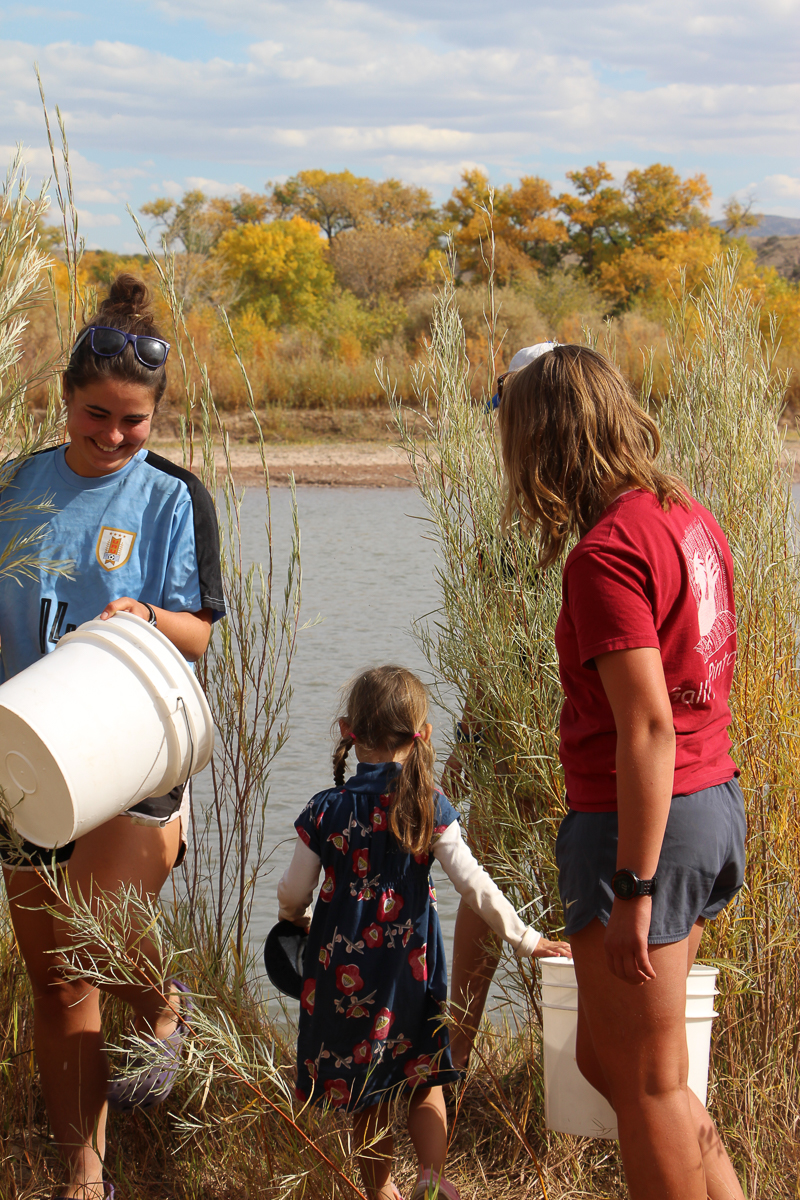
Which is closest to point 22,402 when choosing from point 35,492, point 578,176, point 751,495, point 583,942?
point 35,492

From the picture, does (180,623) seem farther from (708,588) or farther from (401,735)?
(708,588)

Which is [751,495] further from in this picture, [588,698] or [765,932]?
[588,698]

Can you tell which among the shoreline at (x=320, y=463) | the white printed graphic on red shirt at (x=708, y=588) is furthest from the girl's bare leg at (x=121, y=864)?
the shoreline at (x=320, y=463)

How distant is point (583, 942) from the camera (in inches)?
63.9

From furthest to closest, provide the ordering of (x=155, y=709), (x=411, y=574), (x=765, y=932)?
1. (x=411, y=574)
2. (x=765, y=932)
3. (x=155, y=709)

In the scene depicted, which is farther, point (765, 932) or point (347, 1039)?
point (765, 932)

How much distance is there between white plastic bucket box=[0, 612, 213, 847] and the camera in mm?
1657

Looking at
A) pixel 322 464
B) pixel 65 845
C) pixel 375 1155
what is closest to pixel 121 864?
pixel 65 845

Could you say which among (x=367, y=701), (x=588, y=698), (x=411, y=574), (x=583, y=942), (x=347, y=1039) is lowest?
(x=411, y=574)

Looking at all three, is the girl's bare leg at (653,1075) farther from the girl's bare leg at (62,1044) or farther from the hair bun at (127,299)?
the hair bun at (127,299)

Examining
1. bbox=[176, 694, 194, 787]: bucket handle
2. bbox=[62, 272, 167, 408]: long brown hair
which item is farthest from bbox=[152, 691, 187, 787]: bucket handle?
bbox=[62, 272, 167, 408]: long brown hair

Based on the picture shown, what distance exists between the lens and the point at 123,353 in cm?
200

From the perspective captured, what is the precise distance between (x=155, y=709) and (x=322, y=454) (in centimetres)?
1883

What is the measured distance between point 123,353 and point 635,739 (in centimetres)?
121
